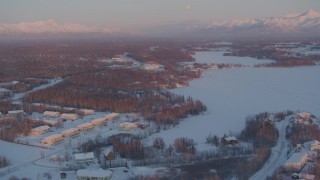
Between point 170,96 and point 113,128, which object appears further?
point 170,96

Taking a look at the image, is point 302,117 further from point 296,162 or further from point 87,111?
point 87,111

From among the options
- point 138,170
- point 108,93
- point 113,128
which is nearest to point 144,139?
point 113,128

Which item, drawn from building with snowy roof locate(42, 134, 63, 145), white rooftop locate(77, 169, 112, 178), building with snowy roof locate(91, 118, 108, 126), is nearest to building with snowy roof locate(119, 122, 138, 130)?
building with snowy roof locate(91, 118, 108, 126)

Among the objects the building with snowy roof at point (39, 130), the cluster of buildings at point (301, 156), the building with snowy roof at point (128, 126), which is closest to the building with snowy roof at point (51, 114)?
the building with snowy roof at point (39, 130)

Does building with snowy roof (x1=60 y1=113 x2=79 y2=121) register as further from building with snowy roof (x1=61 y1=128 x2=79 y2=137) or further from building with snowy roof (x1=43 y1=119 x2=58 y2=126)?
building with snowy roof (x1=61 y1=128 x2=79 y2=137)

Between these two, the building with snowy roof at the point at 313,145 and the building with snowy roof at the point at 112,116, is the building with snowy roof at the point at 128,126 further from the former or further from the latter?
the building with snowy roof at the point at 313,145

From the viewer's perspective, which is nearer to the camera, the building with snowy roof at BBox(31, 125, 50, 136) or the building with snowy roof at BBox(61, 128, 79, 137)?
the building with snowy roof at BBox(61, 128, 79, 137)

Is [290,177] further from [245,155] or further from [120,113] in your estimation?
[120,113]

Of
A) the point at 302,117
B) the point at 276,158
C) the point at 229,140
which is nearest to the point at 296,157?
the point at 276,158
